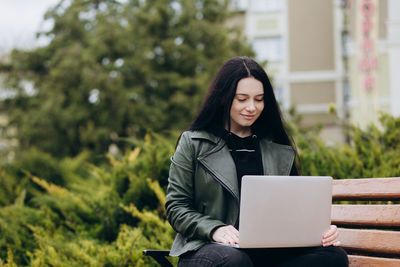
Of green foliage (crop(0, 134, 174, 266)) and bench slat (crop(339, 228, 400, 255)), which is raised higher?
bench slat (crop(339, 228, 400, 255))

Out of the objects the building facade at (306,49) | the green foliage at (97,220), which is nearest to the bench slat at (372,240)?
the green foliage at (97,220)

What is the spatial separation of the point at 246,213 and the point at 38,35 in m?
17.7

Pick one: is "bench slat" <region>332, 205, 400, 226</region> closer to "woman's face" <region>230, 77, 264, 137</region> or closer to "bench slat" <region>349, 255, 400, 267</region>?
"bench slat" <region>349, 255, 400, 267</region>

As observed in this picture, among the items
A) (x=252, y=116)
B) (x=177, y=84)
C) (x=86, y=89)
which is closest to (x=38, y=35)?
(x=86, y=89)

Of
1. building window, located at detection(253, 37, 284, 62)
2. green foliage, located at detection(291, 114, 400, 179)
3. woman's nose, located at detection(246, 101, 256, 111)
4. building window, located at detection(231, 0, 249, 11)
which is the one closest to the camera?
woman's nose, located at detection(246, 101, 256, 111)

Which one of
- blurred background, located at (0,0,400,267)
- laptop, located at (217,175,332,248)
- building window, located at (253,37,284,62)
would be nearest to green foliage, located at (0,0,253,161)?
blurred background, located at (0,0,400,267)

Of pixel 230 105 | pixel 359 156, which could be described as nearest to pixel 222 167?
pixel 230 105

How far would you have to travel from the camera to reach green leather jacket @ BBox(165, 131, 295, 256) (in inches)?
103

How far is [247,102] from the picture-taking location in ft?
9.39

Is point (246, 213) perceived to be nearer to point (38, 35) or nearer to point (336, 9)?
point (38, 35)

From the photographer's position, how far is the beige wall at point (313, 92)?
28.7 m

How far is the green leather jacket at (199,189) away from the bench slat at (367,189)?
1.40ft

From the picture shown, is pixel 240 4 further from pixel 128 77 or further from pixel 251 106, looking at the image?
pixel 251 106

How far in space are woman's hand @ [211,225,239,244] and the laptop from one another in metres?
0.14
